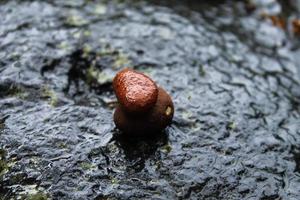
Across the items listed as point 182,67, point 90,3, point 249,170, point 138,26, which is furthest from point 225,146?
point 90,3

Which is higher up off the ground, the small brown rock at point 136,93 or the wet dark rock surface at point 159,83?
the small brown rock at point 136,93

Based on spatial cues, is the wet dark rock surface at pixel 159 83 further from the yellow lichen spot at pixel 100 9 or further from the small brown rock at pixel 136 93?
the small brown rock at pixel 136 93

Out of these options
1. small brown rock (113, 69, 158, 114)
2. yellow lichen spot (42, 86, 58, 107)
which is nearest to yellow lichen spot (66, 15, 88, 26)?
yellow lichen spot (42, 86, 58, 107)

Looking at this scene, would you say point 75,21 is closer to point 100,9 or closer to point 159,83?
point 100,9

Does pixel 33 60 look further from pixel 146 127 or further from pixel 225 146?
pixel 225 146

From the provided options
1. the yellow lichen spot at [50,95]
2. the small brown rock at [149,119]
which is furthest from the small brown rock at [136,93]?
the yellow lichen spot at [50,95]

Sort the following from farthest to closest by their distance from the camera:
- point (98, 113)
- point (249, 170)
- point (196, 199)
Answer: point (98, 113) → point (249, 170) → point (196, 199)
